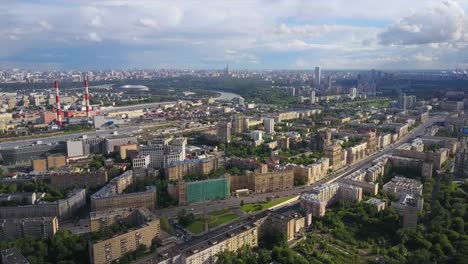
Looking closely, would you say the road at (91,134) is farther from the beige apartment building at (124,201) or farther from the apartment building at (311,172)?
the apartment building at (311,172)

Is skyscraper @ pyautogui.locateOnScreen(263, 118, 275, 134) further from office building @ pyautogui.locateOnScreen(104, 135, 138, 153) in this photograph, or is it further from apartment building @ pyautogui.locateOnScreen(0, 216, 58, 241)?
apartment building @ pyautogui.locateOnScreen(0, 216, 58, 241)

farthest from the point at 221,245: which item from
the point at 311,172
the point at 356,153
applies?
the point at 356,153

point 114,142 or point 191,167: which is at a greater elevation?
point 114,142

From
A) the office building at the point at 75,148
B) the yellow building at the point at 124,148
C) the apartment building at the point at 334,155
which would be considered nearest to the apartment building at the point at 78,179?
the yellow building at the point at 124,148

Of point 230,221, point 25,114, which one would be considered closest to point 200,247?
point 230,221

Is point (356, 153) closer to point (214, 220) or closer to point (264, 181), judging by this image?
point (264, 181)

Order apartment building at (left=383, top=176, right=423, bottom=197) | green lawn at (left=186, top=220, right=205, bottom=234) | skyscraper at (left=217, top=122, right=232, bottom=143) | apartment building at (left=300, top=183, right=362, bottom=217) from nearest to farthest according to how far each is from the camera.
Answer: green lawn at (left=186, top=220, right=205, bottom=234) < apartment building at (left=300, top=183, right=362, bottom=217) < apartment building at (left=383, top=176, right=423, bottom=197) < skyscraper at (left=217, top=122, right=232, bottom=143)

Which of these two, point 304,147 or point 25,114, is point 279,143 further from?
point 25,114

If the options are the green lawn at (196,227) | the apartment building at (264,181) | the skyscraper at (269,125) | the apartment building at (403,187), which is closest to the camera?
the green lawn at (196,227)

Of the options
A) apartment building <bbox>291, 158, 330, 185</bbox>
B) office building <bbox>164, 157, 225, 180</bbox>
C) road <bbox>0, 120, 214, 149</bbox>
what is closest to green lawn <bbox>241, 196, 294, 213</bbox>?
apartment building <bbox>291, 158, 330, 185</bbox>
